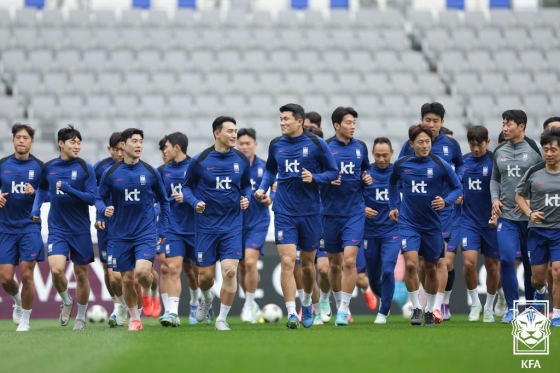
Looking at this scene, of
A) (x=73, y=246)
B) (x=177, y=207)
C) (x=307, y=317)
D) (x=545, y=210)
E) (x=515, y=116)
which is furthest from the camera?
(x=177, y=207)

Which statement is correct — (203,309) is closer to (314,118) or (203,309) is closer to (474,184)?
(314,118)

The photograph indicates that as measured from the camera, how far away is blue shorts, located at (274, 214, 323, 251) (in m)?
13.7

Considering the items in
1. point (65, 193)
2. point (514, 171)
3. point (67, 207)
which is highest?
point (514, 171)

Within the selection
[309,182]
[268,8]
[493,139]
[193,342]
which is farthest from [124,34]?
[193,342]

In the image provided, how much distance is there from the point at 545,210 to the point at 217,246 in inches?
182

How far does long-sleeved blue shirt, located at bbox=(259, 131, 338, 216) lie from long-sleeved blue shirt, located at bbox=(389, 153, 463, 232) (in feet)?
3.99

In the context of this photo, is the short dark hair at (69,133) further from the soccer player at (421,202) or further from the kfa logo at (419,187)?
the kfa logo at (419,187)

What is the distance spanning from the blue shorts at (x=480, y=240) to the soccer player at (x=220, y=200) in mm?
4024

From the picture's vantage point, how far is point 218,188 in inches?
A: 539

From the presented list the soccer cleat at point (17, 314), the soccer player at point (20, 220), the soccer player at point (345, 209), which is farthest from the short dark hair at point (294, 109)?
the soccer cleat at point (17, 314)

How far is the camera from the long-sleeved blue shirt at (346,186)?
48.3 feet

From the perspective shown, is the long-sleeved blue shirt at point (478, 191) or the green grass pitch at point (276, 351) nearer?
the green grass pitch at point (276, 351)

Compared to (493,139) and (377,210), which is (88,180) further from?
(493,139)

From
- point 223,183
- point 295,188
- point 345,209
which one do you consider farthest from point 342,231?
point 223,183
